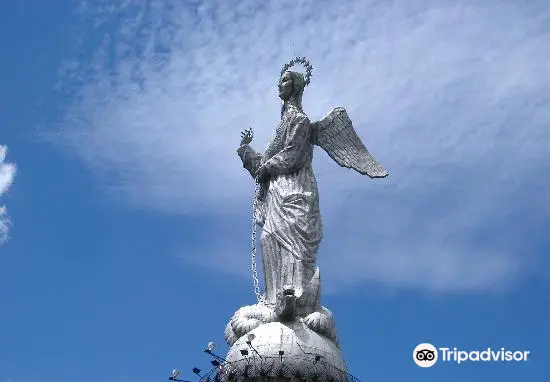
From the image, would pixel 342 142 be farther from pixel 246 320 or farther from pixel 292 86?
pixel 246 320

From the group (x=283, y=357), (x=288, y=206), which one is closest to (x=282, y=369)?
(x=283, y=357)

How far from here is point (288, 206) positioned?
23516mm

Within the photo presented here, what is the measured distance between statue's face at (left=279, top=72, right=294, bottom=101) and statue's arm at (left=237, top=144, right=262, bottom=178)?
1695 mm

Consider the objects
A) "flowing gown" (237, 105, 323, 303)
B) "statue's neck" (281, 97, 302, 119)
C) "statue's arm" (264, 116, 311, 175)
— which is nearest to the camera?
"flowing gown" (237, 105, 323, 303)

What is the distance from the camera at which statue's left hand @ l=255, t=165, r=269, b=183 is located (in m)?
24.7

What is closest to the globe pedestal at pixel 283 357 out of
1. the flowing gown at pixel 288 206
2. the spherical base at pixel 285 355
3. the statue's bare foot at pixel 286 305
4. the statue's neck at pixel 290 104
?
the spherical base at pixel 285 355

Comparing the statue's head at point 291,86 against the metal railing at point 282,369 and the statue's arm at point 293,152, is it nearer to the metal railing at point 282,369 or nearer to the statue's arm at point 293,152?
the statue's arm at point 293,152

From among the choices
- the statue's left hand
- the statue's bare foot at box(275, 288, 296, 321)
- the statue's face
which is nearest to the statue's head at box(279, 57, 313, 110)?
the statue's face

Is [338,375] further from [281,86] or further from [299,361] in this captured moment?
[281,86]

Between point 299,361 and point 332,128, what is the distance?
739cm

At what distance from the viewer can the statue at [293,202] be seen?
21.7m

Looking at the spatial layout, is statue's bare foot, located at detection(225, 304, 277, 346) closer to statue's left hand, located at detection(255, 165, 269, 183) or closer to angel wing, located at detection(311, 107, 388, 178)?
statue's left hand, located at detection(255, 165, 269, 183)

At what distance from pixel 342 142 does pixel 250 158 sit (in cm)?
257

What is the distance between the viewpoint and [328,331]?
2144cm
